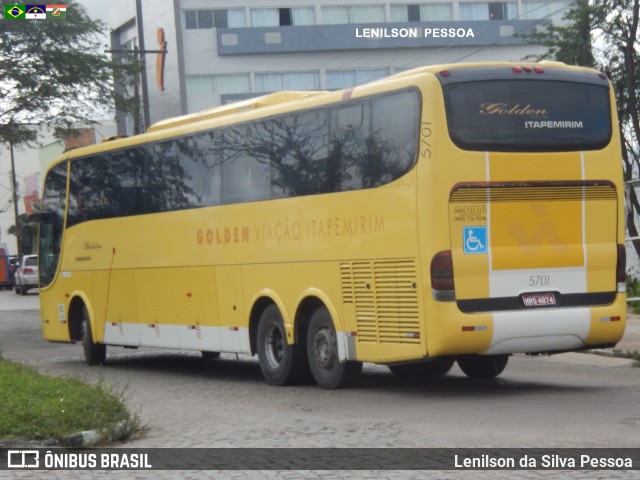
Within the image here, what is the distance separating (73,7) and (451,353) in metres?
24.1

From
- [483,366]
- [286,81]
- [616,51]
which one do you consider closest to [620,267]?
[483,366]

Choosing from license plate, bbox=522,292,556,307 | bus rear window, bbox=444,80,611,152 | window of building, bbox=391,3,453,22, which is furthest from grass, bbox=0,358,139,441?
window of building, bbox=391,3,453,22

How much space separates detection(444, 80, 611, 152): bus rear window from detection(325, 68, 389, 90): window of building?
209ft

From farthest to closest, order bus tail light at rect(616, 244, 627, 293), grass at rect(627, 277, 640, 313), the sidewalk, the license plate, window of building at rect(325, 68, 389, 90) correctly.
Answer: window of building at rect(325, 68, 389, 90)
grass at rect(627, 277, 640, 313)
the sidewalk
bus tail light at rect(616, 244, 627, 293)
the license plate

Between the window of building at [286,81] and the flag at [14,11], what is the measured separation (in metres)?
44.4

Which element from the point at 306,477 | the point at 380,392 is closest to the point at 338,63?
the point at 380,392

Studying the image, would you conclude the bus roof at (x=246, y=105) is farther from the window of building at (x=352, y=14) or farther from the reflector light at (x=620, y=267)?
the window of building at (x=352, y=14)

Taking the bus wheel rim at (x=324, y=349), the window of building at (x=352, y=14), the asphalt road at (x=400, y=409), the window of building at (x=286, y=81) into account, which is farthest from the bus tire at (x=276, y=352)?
the window of building at (x=352, y=14)

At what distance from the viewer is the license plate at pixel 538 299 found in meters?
14.0

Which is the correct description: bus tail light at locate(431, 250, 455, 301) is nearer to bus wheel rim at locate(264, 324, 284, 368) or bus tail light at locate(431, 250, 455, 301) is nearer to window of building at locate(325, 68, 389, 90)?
bus wheel rim at locate(264, 324, 284, 368)

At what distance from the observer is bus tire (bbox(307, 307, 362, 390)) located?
1538 cm

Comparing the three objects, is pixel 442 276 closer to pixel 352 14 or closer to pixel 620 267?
pixel 620 267

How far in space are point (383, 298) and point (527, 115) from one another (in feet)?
8.39

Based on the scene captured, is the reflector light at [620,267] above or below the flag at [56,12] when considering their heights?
below
